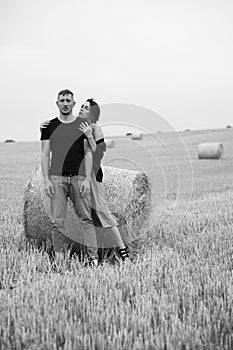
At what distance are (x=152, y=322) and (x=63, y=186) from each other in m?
2.33

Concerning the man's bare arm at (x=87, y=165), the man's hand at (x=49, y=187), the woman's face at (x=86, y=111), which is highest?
the woman's face at (x=86, y=111)

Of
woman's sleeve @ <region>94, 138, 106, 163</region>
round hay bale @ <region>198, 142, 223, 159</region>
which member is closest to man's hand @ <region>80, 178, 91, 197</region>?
woman's sleeve @ <region>94, 138, 106, 163</region>

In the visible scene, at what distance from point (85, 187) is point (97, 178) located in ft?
0.96

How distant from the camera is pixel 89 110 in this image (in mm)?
5398

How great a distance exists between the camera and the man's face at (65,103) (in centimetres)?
527

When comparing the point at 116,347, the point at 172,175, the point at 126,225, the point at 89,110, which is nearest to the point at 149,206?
the point at 126,225

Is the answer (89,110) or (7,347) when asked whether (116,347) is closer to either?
(7,347)

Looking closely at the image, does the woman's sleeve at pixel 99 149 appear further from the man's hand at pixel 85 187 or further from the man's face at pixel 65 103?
the man's face at pixel 65 103

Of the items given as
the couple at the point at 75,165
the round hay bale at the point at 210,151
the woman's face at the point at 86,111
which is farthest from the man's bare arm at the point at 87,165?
the round hay bale at the point at 210,151

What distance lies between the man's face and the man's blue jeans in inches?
29.0

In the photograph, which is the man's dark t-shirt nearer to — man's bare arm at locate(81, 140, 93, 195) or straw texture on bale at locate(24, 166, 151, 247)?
man's bare arm at locate(81, 140, 93, 195)

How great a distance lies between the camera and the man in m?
5.34

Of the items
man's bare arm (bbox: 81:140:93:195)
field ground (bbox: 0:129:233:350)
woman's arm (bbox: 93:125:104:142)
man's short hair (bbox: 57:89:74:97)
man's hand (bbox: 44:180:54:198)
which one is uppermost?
man's short hair (bbox: 57:89:74:97)

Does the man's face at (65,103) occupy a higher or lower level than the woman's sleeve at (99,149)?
higher
